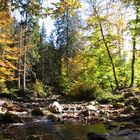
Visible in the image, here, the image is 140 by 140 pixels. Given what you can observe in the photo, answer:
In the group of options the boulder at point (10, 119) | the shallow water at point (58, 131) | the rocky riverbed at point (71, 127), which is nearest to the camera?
the shallow water at point (58, 131)

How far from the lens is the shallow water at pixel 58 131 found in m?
9.72

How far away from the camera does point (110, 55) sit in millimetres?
28078

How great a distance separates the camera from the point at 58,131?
1109cm

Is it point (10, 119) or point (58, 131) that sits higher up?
point (10, 119)

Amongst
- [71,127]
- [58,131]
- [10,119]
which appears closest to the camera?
[58,131]

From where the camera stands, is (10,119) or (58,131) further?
(10,119)

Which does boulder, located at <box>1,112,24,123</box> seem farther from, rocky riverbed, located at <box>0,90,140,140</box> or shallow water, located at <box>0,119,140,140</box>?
shallow water, located at <box>0,119,140,140</box>

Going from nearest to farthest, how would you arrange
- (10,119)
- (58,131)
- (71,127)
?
(58,131) < (71,127) < (10,119)

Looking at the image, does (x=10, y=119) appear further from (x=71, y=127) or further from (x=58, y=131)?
(x=58, y=131)

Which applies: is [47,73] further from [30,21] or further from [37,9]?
[37,9]

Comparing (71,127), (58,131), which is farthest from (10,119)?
(58,131)

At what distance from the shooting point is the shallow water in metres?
9.72

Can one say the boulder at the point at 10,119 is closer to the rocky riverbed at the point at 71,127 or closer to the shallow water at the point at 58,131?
the rocky riverbed at the point at 71,127

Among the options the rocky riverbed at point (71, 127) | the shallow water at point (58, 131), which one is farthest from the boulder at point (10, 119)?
the shallow water at point (58, 131)
